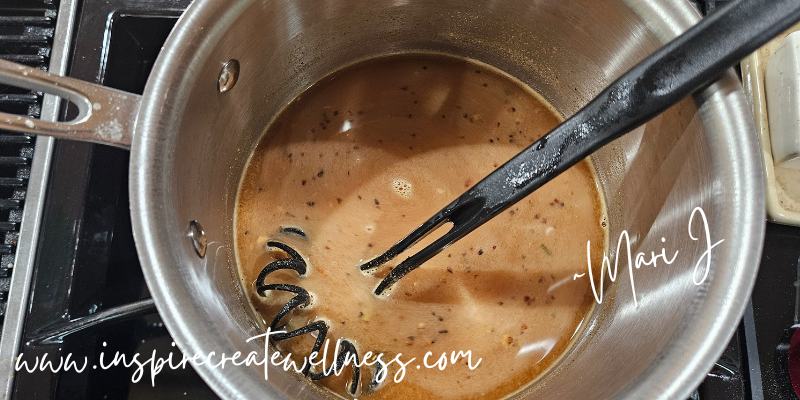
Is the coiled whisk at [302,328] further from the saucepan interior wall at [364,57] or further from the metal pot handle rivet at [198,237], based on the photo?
the metal pot handle rivet at [198,237]

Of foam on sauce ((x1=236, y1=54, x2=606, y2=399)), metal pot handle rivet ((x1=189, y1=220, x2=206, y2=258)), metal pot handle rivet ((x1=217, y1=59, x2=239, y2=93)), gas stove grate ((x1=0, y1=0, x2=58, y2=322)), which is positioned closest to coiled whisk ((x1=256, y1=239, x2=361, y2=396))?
foam on sauce ((x1=236, y1=54, x2=606, y2=399))

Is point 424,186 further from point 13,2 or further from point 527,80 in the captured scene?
point 13,2

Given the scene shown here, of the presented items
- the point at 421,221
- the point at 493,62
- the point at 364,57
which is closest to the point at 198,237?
the point at 421,221

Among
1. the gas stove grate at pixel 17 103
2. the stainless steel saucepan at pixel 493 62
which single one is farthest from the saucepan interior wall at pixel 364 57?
the gas stove grate at pixel 17 103

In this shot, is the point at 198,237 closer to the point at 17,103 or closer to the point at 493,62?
the point at 17,103

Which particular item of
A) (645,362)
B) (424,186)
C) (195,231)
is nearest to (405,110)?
(424,186)

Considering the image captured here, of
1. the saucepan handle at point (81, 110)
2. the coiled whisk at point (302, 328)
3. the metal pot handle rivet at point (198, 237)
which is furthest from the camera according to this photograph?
the coiled whisk at point (302, 328)
